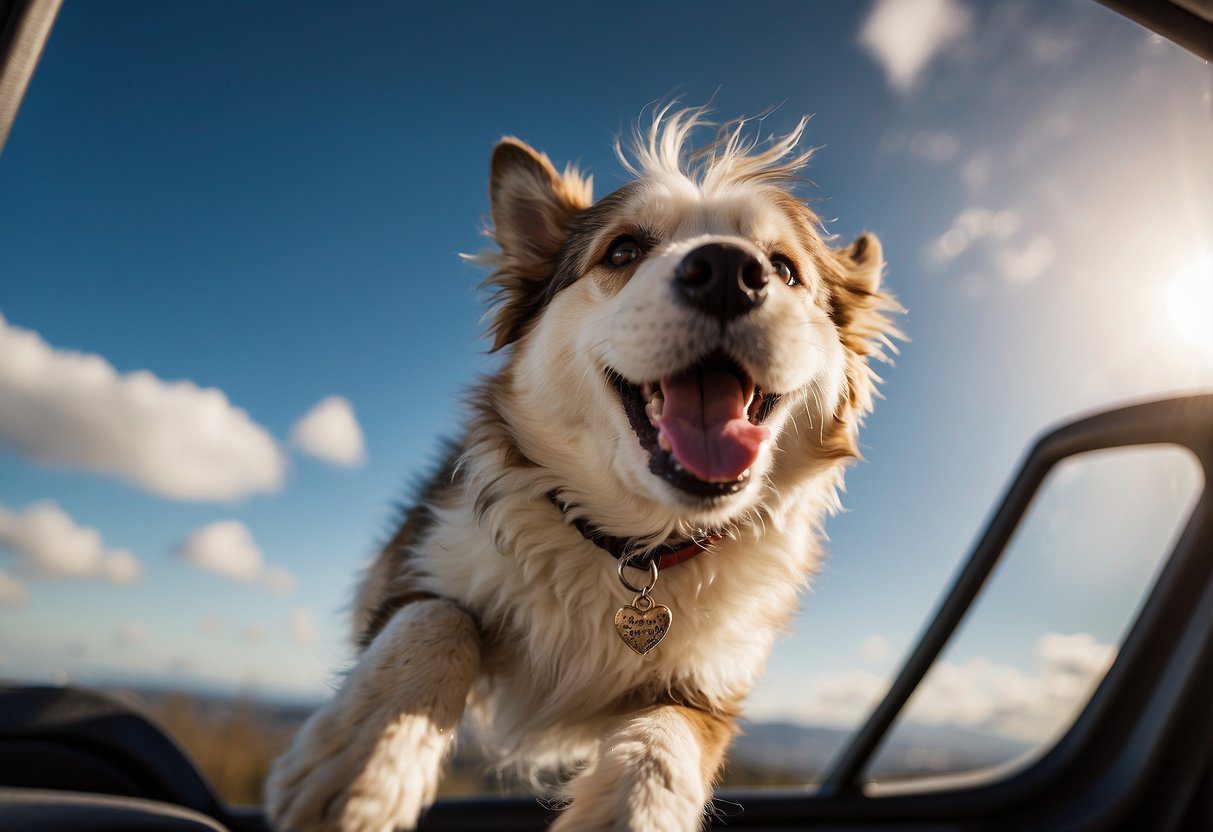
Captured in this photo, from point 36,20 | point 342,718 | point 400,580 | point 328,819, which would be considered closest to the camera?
point 36,20

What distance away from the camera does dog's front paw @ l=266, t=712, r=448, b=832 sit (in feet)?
4.59

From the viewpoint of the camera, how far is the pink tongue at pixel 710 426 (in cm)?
179

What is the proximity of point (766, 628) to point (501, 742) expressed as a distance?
97cm

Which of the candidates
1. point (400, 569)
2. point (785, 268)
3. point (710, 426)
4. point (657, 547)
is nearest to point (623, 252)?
→ point (785, 268)

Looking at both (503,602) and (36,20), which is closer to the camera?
(36,20)

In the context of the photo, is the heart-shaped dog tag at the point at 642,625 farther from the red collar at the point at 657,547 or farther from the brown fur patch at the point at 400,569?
the brown fur patch at the point at 400,569

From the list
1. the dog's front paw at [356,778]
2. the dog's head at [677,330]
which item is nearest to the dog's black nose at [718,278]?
the dog's head at [677,330]

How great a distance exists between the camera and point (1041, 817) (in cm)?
256

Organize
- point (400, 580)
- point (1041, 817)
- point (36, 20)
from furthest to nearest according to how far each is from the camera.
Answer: point (1041, 817) < point (400, 580) < point (36, 20)

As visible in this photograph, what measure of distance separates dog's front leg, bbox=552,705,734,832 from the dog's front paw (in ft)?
1.10

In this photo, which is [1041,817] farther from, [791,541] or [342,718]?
[342,718]

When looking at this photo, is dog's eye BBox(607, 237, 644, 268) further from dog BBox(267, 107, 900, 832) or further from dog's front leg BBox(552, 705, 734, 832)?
dog's front leg BBox(552, 705, 734, 832)

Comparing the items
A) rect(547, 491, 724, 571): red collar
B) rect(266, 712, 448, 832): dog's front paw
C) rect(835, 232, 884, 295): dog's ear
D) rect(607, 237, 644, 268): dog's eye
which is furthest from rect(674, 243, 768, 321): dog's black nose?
rect(266, 712, 448, 832): dog's front paw

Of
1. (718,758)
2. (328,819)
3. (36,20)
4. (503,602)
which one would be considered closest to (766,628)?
(718,758)
